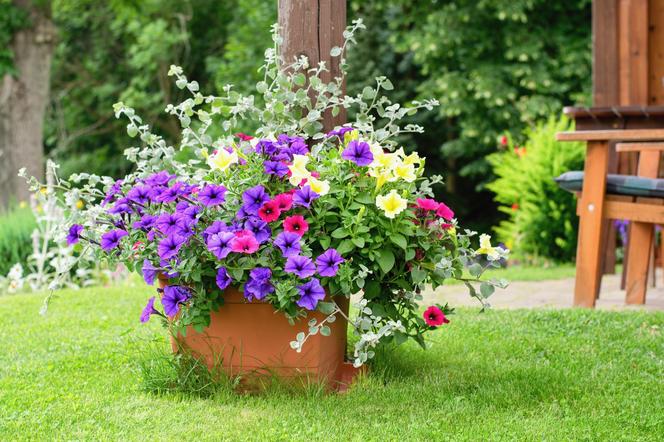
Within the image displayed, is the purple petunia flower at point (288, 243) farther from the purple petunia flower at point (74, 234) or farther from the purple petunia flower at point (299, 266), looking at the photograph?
the purple petunia flower at point (74, 234)

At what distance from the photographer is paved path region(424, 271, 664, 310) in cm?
478

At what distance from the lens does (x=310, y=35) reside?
3.17m

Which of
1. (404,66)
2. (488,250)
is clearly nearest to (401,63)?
(404,66)

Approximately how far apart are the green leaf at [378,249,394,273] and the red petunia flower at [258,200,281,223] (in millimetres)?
340

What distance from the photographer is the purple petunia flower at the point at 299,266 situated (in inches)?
102

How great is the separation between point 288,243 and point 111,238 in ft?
2.00

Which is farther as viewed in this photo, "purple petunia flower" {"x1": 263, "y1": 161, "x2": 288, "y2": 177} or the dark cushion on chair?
the dark cushion on chair

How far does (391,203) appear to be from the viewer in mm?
2689

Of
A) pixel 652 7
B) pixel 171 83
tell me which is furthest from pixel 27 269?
pixel 171 83

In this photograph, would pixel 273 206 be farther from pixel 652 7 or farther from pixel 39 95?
pixel 39 95

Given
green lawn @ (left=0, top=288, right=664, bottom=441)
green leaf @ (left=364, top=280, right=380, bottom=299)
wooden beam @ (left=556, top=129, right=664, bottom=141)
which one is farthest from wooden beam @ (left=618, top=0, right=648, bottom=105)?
green leaf @ (left=364, top=280, right=380, bottom=299)

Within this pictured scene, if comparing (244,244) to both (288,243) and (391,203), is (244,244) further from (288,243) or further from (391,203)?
(391,203)

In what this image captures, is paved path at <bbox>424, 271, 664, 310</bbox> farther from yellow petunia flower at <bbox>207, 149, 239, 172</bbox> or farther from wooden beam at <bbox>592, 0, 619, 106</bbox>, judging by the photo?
yellow petunia flower at <bbox>207, 149, 239, 172</bbox>

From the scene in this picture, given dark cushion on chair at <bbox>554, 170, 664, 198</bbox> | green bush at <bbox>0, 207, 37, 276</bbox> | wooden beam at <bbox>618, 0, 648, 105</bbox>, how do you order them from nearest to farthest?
dark cushion on chair at <bbox>554, 170, 664, 198</bbox> < wooden beam at <bbox>618, 0, 648, 105</bbox> < green bush at <bbox>0, 207, 37, 276</bbox>
